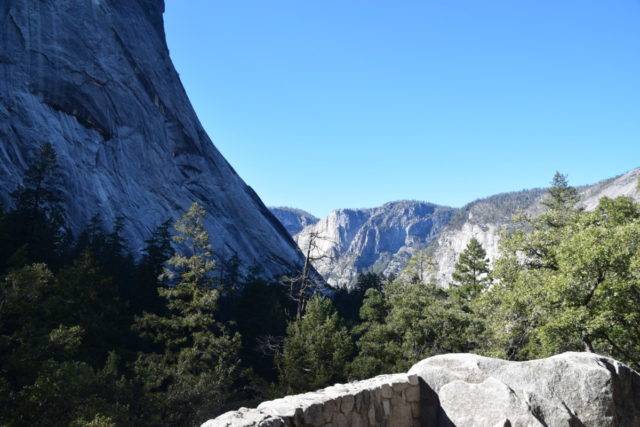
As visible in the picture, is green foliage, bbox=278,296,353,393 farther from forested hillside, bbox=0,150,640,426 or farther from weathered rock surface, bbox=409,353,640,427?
weathered rock surface, bbox=409,353,640,427

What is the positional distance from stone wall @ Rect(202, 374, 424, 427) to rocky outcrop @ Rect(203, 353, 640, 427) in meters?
0.01

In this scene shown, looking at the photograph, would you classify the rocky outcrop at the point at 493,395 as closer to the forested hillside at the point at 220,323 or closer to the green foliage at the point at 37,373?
the forested hillside at the point at 220,323

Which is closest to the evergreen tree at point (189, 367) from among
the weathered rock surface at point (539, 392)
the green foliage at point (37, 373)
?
the green foliage at point (37, 373)

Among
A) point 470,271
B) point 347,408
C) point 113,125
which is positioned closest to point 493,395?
point 347,408

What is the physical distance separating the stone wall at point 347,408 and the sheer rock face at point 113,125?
1510 inches

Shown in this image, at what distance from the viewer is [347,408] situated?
6469 mm

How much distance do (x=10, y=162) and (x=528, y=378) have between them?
43.9 meters

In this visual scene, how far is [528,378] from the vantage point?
751 cm

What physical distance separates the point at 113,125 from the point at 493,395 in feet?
180

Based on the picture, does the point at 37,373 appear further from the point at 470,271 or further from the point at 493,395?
the point at 470,271

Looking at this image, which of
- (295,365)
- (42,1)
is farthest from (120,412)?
(42,1)

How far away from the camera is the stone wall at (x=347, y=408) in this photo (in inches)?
213

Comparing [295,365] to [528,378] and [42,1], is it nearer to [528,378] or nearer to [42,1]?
[528,378]

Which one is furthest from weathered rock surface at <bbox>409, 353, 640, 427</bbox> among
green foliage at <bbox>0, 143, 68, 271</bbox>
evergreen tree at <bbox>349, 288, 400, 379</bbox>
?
green foliage at <bbox>0, 143, 68, 271</bbox>
